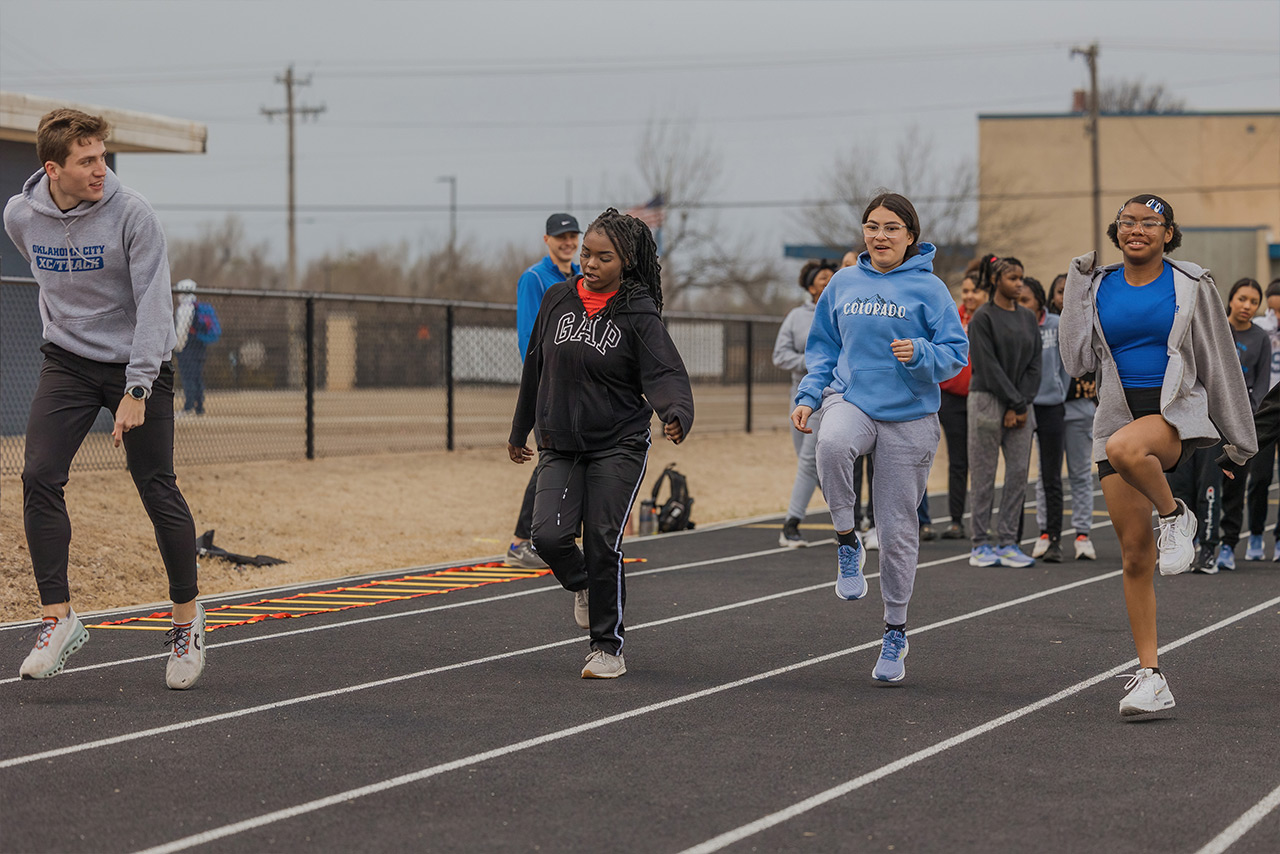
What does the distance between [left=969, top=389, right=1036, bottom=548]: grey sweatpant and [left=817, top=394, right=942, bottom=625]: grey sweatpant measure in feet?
13.9

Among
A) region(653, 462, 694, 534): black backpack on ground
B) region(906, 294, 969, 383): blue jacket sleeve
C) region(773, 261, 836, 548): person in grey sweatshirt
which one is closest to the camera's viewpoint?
region(906, 294, 969, 383): blue jacket sleeve

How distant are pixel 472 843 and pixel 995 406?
23.3 ft

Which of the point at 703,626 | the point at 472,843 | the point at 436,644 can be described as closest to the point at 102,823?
the point at 472,843

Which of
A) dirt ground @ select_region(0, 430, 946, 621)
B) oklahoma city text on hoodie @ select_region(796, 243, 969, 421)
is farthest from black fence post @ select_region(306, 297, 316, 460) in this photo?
oklahoma city text on hoodie @ select_region(796, 243, 969, 421)

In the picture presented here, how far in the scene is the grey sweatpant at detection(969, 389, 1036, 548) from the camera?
34.5ft

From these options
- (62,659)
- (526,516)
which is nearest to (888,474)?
(62,659)

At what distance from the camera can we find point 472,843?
4.19 meters

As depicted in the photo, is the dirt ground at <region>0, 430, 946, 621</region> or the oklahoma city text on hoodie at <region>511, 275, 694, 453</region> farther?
the dirt ground at <region>0, 430, 946, 621</region>

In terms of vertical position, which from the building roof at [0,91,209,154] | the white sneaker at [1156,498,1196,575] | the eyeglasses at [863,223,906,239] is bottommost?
the white sneaker at [1156,498,1196,575]

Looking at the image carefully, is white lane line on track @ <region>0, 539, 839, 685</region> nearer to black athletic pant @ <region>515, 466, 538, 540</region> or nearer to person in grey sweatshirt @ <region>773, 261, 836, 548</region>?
black athletic pant @ <region>515, 466, 538, 540</region>

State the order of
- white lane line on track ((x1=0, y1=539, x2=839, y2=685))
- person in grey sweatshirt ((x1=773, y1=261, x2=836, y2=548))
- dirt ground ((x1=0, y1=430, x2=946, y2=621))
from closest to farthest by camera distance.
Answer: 1. white lane line on track ((x1=0, y1=539, x2=839, y2=685))
2. dirt ground ((x1=0, y1=430, x2=946, y2=621))
3. person in grey sweatshirt ((x1=773, y1=261, x2=836, y2=548))

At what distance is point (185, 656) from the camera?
6219 mm

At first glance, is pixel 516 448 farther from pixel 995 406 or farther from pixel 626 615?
pixel 995 406

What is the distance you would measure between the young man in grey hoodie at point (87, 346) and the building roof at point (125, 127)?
396 inches
